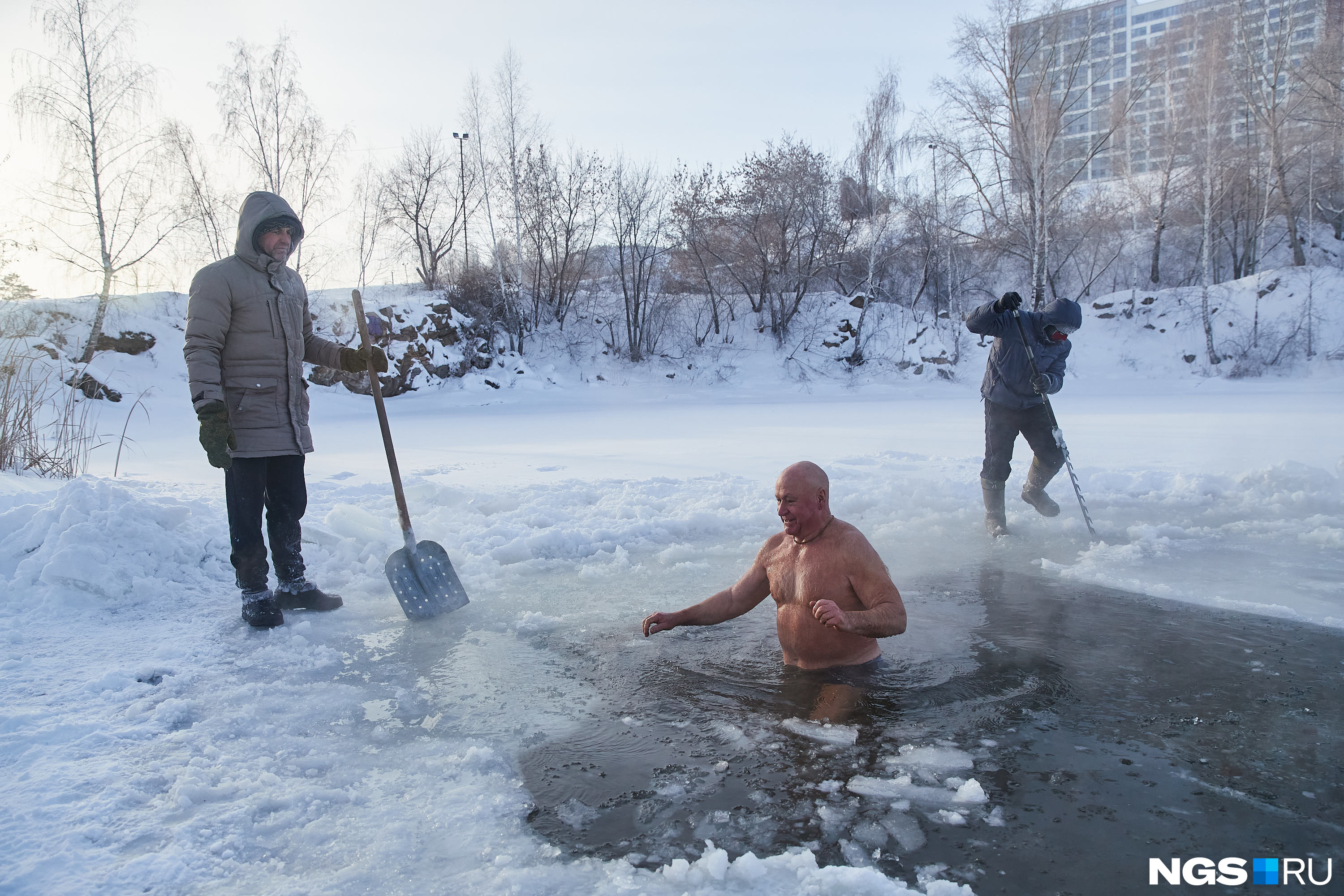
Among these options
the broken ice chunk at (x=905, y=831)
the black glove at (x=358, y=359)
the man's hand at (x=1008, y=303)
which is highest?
the man's hand at (x=1008, y=303)

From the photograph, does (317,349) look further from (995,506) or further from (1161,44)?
(1161,44)

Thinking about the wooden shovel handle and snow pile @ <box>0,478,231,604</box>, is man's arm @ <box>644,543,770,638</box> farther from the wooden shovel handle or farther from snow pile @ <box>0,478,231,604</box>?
snow pile @ <box>0,478,231,604</box>

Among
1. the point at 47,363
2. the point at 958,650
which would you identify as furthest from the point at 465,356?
the point at 958,650

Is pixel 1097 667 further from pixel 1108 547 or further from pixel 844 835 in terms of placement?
pixel 1108 547

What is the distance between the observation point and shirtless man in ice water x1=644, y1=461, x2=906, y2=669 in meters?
2.67

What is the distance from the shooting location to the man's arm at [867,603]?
2492mm

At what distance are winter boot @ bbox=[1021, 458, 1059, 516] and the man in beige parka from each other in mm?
4639

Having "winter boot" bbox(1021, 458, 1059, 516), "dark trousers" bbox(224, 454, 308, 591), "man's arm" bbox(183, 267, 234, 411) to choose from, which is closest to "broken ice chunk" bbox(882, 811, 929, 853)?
"dark trousers" bbox(224, 454, 308, 591)

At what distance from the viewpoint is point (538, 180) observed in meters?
23.5

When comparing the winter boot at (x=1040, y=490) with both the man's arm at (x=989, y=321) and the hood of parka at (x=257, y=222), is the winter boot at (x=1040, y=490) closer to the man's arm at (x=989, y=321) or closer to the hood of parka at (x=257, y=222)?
the man's arm at (x=989, y=321)

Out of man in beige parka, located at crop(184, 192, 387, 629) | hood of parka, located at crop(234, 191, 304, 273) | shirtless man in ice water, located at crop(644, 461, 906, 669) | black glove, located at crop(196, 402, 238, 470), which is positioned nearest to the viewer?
shirtless man in ice water, located at crop(644, 461, 906, 669)

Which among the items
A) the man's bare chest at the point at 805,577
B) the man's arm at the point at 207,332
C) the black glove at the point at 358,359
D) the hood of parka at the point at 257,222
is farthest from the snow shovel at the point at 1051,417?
the man's arm at the point at 207,332

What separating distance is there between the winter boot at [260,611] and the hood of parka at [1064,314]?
4.61m

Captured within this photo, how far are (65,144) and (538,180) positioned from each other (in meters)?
11.2
